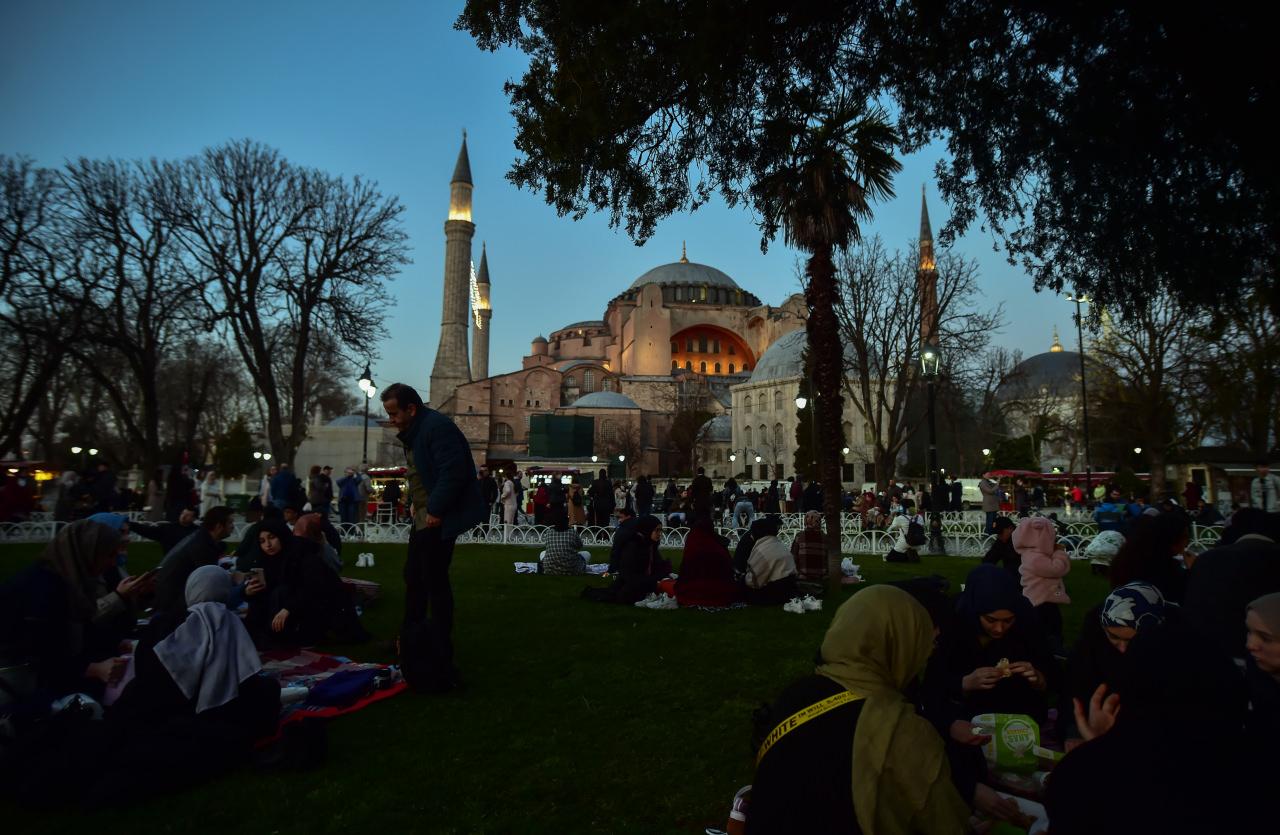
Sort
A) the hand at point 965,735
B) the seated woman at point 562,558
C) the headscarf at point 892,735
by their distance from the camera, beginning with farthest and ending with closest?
the seated woman at point 562,558, the hand at point 965,735, the headscarf at point 892,735

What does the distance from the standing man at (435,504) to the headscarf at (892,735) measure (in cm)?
326

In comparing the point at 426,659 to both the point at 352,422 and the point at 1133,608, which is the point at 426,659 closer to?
the point at 1133,608

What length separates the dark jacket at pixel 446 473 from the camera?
4984 millimetres

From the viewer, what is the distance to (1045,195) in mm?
6375

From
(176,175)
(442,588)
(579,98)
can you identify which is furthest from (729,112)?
(176,175)

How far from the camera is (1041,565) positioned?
18.0 ft

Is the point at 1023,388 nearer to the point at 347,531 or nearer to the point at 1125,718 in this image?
the point at 347,531

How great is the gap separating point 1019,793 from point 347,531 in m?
16.0

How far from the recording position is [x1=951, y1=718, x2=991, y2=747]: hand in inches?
112

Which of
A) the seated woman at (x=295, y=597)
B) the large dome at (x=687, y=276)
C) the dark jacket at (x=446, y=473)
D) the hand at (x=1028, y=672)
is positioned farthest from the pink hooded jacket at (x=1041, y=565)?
the large dome at (x=687, y=276)

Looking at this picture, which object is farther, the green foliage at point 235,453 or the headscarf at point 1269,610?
the green foliage at point 235,453

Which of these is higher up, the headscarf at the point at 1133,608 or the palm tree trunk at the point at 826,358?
the palm tree trunk at the point at 826,358

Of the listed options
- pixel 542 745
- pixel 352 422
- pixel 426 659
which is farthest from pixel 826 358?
pixel 352 422

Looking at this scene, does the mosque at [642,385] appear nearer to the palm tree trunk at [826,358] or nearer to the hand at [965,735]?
the palm tree trunk at [826,358]
